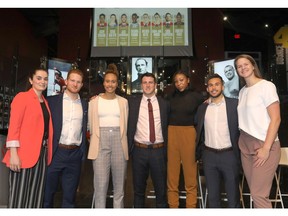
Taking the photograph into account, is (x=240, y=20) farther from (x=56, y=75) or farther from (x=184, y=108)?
(x=184, y=108)

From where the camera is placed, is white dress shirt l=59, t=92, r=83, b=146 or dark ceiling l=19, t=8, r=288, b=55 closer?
white dress shirt l=59, t=92, r=83, b=146

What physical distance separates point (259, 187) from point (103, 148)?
150cm

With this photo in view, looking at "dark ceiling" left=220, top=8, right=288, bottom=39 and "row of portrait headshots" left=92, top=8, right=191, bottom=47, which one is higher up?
"dark ceiling" left=220, top=8, right=288, bottom=39

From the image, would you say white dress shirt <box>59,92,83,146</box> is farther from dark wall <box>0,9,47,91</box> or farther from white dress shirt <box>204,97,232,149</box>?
dark wall <box>0,9,47,91</box>

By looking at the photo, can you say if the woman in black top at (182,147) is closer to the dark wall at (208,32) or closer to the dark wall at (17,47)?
the dark wall at (17,47)

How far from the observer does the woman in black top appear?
3303mm

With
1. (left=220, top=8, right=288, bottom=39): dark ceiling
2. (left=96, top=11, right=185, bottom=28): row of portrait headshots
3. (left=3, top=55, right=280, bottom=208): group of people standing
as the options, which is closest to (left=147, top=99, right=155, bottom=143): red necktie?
(left=3, top=55, right=280, bottom=208): group of people standing

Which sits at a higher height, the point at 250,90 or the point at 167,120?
the point at 250,90

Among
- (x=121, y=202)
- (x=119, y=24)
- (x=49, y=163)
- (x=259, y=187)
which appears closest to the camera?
(x=259, y=187)

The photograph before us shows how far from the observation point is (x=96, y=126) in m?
3.07

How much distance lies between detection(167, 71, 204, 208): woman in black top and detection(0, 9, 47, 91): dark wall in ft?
14.6

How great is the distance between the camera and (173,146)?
3.33 meters

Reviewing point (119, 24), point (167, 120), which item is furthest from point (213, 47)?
point (167, 120)

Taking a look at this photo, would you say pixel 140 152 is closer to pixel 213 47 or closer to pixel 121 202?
pixel 121 202
